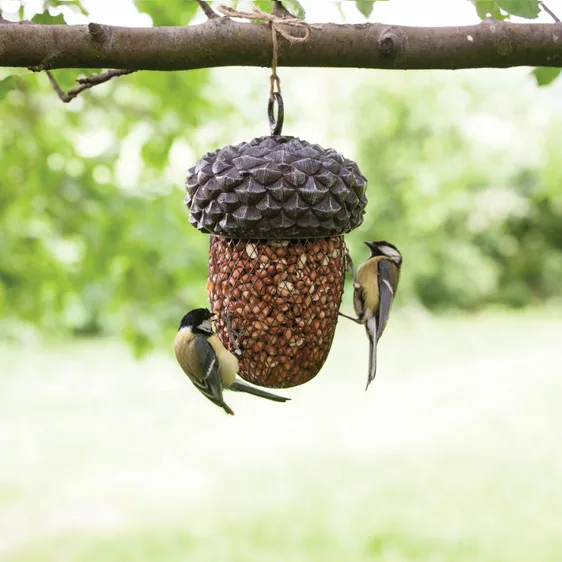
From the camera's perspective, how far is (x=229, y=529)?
624cm

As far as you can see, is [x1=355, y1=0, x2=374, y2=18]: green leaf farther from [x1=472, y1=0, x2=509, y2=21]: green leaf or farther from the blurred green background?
the blurred green background

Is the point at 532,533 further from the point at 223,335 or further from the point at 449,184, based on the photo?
the point at 449,184

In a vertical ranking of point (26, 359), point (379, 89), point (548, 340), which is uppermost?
point (379, 89)

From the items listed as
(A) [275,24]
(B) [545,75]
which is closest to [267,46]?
(A) [275,24]

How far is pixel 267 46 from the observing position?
1598 millimetres

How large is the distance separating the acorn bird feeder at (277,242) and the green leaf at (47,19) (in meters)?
0.44

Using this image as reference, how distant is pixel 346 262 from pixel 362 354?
10.5 meters

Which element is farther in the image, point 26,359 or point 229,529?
point 26,359

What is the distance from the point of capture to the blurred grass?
19.6 ft

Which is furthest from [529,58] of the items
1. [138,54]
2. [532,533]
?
[532,533]

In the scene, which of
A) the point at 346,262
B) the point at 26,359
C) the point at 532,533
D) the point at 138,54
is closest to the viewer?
the point at 138,54

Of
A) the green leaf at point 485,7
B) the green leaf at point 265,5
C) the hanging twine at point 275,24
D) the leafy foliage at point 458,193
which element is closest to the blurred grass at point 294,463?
the leafy foliage at point 458,193

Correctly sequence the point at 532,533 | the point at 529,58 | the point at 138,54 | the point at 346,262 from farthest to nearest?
the point at 532,533, the point at 346,262, the point at 529,58, the point at 138,54

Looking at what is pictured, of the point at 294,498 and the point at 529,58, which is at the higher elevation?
the point at 529,58
